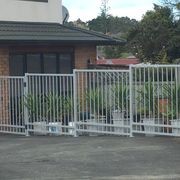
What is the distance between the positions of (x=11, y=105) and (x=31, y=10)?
141 inches

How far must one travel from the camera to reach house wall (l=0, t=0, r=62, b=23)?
17.2 metres

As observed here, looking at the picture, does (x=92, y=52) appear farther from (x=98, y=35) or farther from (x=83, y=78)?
(x=83, y=78)

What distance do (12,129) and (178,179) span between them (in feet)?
26.3

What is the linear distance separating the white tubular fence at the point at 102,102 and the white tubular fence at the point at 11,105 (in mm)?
1892

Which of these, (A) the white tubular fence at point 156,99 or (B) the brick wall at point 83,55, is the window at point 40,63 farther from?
(A) the white tubular fence at point 156,99

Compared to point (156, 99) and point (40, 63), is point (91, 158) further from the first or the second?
point (40, 63)

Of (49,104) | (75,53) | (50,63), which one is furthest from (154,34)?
(49,104)

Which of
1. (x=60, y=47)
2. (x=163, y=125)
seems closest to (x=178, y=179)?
(x=163, y=125)

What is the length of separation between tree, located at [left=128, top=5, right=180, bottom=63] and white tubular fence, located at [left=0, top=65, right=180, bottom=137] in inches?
1593

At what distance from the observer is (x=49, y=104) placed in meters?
14.5

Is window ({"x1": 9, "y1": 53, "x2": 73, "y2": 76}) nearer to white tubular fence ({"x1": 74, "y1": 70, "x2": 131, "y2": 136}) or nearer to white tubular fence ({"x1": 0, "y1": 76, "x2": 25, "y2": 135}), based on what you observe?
white tubular fence ({"x1": 0, "y1": 76, "x2": 25, "y2": 135})

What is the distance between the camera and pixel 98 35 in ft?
58.8

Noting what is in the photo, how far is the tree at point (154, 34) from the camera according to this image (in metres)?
56.2

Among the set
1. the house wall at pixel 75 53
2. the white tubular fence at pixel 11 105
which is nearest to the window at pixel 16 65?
the house wall at pixel 75 53
